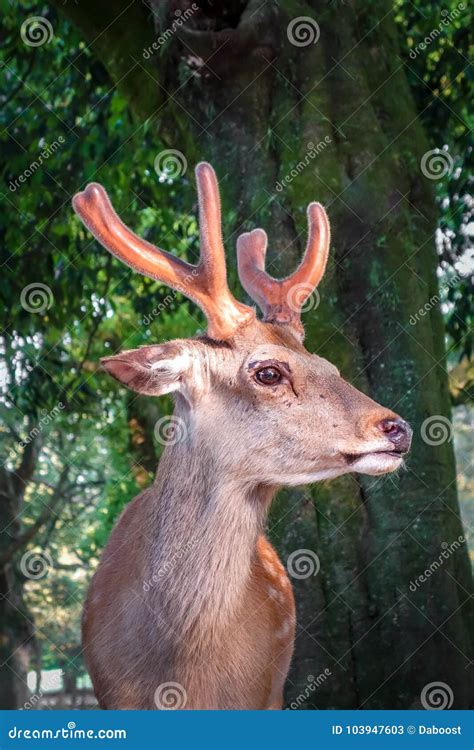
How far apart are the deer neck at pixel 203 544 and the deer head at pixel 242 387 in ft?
0.27

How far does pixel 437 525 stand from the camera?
21.3ft

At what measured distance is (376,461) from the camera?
14.2ft

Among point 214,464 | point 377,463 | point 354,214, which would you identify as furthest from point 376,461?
point 354,214

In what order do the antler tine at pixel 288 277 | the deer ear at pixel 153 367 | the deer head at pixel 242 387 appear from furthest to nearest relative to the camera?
1. the antler tine at pixel 288 277
2. the deer head at pixel 242 387
3. the deer ear at pixel 153 367

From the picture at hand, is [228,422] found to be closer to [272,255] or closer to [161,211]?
[272,255]

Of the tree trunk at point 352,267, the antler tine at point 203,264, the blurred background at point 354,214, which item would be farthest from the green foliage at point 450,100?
the antler tine at point 203,264

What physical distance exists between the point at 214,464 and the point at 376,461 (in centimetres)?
66

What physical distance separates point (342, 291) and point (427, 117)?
280 cm

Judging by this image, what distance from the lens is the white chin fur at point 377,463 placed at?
4305 mm

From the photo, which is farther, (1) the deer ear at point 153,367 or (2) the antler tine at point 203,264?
(2) the antler tine at point 203,264

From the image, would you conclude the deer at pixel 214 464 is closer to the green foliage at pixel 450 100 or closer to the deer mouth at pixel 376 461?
the deer mouth at pixel 376 461

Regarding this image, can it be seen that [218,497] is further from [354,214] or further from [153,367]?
[354,214]

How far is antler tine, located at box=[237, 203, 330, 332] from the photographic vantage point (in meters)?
5.26

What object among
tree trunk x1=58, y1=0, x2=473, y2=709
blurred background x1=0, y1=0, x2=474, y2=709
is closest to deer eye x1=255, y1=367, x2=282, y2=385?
blurred background x1=0, y1=0, x2=474, y2=709
